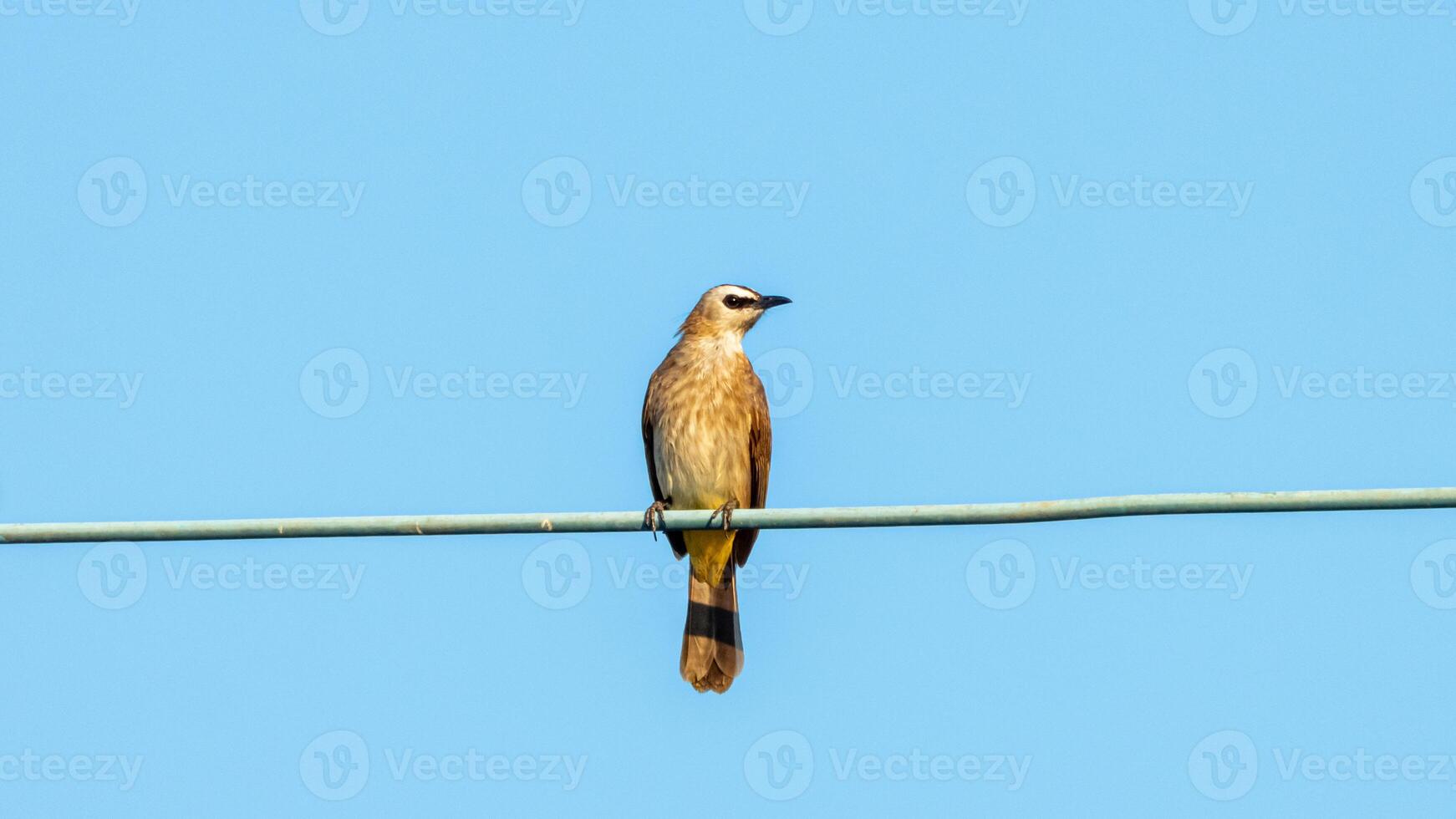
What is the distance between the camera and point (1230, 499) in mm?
5184

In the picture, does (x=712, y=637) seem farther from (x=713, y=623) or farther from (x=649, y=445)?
(x=649, y=445)

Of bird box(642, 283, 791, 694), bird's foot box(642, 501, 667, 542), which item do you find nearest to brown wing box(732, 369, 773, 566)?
bird box(642, 283, 791, 694)

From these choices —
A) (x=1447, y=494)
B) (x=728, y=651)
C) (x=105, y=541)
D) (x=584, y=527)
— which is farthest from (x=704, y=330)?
(x=1447, y=494)

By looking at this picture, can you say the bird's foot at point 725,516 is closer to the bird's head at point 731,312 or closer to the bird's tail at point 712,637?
the bird's tail at point 712,637

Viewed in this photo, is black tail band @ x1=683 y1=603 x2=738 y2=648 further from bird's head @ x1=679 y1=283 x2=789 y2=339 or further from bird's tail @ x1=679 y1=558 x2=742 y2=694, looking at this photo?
bird's head @ x1=679 y1=283 x2=789 y2=339

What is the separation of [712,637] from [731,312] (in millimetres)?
1916

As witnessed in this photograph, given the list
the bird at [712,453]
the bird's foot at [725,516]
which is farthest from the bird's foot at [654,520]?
the bird at [712,453]

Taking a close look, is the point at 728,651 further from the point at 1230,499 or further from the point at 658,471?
the point at 1230,499

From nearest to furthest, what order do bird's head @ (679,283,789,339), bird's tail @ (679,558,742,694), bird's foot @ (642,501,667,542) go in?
bird's foot @ (642,501,667,542)
bird's tail @ (679,558,742,694)
bird's head @ (679,283,789,339)

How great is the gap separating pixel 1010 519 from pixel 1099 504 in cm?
32

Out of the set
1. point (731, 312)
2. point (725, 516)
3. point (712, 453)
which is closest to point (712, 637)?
point (712, 453)

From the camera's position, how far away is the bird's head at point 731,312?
33.5 ft

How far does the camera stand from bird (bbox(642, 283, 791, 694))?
969 cm

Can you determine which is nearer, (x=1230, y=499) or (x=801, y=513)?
(x=1230, y=499)
